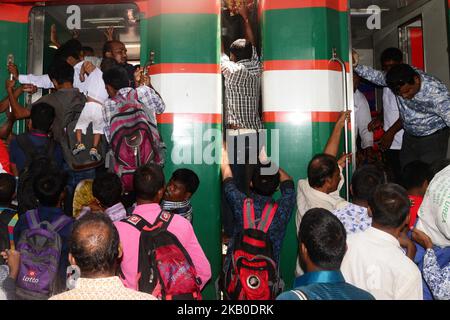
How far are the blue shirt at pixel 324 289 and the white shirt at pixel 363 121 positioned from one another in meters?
3.62

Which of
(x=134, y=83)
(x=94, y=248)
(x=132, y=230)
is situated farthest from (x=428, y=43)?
(x=94, y=248)

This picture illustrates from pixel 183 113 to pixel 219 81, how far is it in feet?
1.34

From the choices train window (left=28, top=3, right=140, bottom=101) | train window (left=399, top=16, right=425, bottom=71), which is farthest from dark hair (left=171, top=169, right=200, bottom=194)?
train window (left=399, top=16, right=425, bottom=71)

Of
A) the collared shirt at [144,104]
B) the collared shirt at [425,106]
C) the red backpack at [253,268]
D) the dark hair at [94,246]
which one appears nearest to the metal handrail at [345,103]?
the collared shirt at [425,106]

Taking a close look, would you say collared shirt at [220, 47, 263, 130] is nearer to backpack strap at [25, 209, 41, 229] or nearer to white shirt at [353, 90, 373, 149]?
white shirt at [353, 90, 373, 149]

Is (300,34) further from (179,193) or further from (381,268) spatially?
(381,268)

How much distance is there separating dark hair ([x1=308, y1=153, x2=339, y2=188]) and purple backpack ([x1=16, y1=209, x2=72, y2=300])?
157 cm

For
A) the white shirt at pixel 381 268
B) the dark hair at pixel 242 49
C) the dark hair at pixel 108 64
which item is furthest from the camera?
the dark hair at pixel 242 49

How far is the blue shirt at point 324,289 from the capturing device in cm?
172

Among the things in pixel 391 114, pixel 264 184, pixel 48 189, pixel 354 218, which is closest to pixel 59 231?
pixel 48 189

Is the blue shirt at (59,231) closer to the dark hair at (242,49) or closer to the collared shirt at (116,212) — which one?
the collared shirt at (116,212)

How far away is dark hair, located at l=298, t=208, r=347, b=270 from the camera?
1881 mm

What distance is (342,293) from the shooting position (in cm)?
175

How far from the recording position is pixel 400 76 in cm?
418
